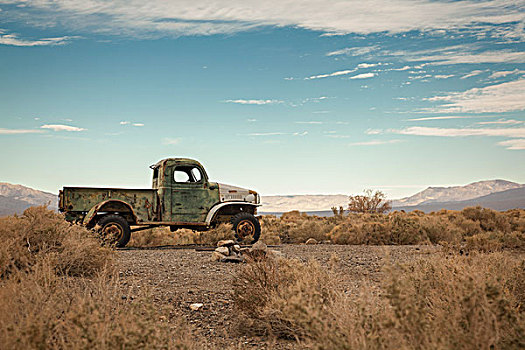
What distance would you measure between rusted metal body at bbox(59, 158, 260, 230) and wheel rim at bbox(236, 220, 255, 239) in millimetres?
644

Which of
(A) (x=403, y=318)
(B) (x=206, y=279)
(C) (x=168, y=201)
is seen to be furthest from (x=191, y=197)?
(A) (x=403, y=318)

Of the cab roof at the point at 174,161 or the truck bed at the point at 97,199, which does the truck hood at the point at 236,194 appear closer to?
the cab roof at the point at 174,161

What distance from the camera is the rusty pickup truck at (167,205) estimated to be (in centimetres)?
1589

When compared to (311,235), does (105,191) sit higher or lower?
higher

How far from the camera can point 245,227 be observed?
18.2m

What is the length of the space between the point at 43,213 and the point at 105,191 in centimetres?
688

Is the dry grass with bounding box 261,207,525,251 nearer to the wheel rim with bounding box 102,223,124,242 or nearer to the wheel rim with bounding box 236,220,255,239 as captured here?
the wheel rim with bounding box 236,220,255,239

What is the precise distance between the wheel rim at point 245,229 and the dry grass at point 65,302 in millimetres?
8651

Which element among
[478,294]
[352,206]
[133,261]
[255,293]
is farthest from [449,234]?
[352,206]

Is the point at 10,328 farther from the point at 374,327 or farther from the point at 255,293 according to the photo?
the point at 255,293

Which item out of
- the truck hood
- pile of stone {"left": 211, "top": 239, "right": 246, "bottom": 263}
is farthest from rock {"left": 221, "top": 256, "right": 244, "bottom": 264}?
the truck hood

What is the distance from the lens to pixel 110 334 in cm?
434

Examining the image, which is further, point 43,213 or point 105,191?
point 105,191

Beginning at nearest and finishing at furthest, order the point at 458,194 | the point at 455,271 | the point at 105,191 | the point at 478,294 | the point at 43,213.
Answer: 1. the point at 478,294
2. the point at 455,271
3. the point at 43,213
4. the point at 105,191
5. the point at 458,194
